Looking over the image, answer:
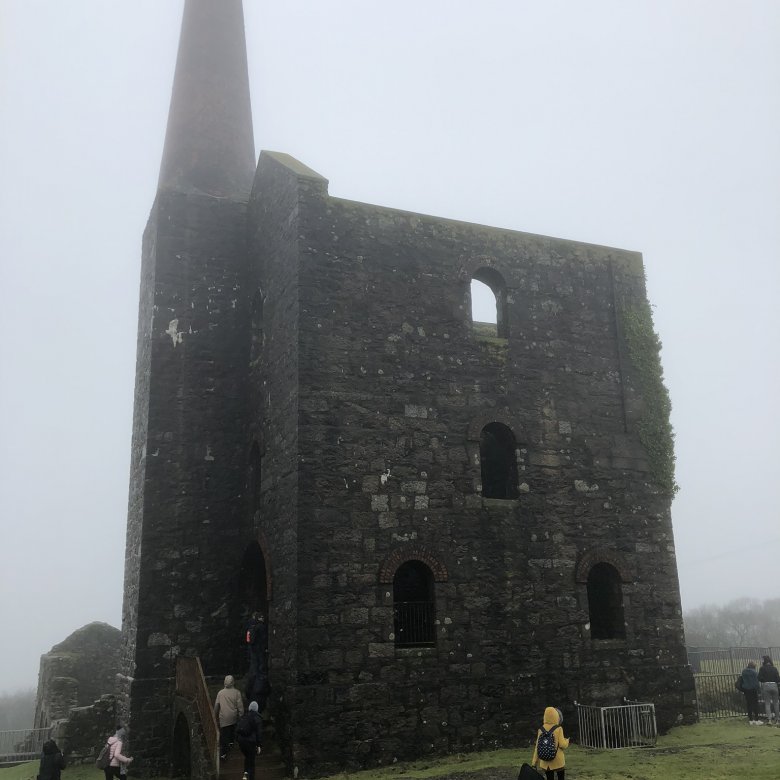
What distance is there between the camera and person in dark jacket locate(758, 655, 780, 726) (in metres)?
14.5

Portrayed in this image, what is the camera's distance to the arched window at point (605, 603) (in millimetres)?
13836

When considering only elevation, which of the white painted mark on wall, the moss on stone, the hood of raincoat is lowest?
the hood of raincoat

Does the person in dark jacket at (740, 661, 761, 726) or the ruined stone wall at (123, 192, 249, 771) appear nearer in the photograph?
the ruined stone wall at (123, 192, 249, 771)

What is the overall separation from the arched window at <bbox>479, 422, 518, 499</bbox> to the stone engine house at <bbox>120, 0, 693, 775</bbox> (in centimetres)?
4

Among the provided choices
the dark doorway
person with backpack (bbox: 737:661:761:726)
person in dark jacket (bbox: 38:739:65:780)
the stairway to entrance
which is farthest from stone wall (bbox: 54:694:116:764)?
person with backpack (bbox: 737:661:761:726)

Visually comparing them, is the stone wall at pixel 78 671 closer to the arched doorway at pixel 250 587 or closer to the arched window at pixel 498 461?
the arched doorway at pixel 250 587

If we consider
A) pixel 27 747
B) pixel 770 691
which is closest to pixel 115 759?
pixel 27 747

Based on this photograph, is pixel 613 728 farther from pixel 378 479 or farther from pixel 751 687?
pixel 378 479

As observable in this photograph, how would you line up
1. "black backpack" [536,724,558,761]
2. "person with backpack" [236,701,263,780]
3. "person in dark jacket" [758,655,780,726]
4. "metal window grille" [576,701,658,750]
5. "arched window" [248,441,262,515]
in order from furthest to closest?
"person in dark jacket" [758,655,780,726] → "arched window" [248,441,262,515] → "metal window grille" [576,701,658,750] → "person with backpack" [236,701,263,780] → "black backpack" [536,724,558,761]

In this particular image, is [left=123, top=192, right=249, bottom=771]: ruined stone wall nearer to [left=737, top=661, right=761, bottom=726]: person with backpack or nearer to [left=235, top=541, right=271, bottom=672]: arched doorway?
[left=235, top=541, right=271, bottom=672]: arched doorway

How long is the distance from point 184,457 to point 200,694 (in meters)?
4.67

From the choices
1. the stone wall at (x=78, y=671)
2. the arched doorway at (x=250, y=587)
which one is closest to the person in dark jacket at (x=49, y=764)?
the arched doorway at (x=250, y=587)

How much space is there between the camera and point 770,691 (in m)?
14.6

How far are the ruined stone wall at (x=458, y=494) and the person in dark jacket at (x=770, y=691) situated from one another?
6.48 feet
